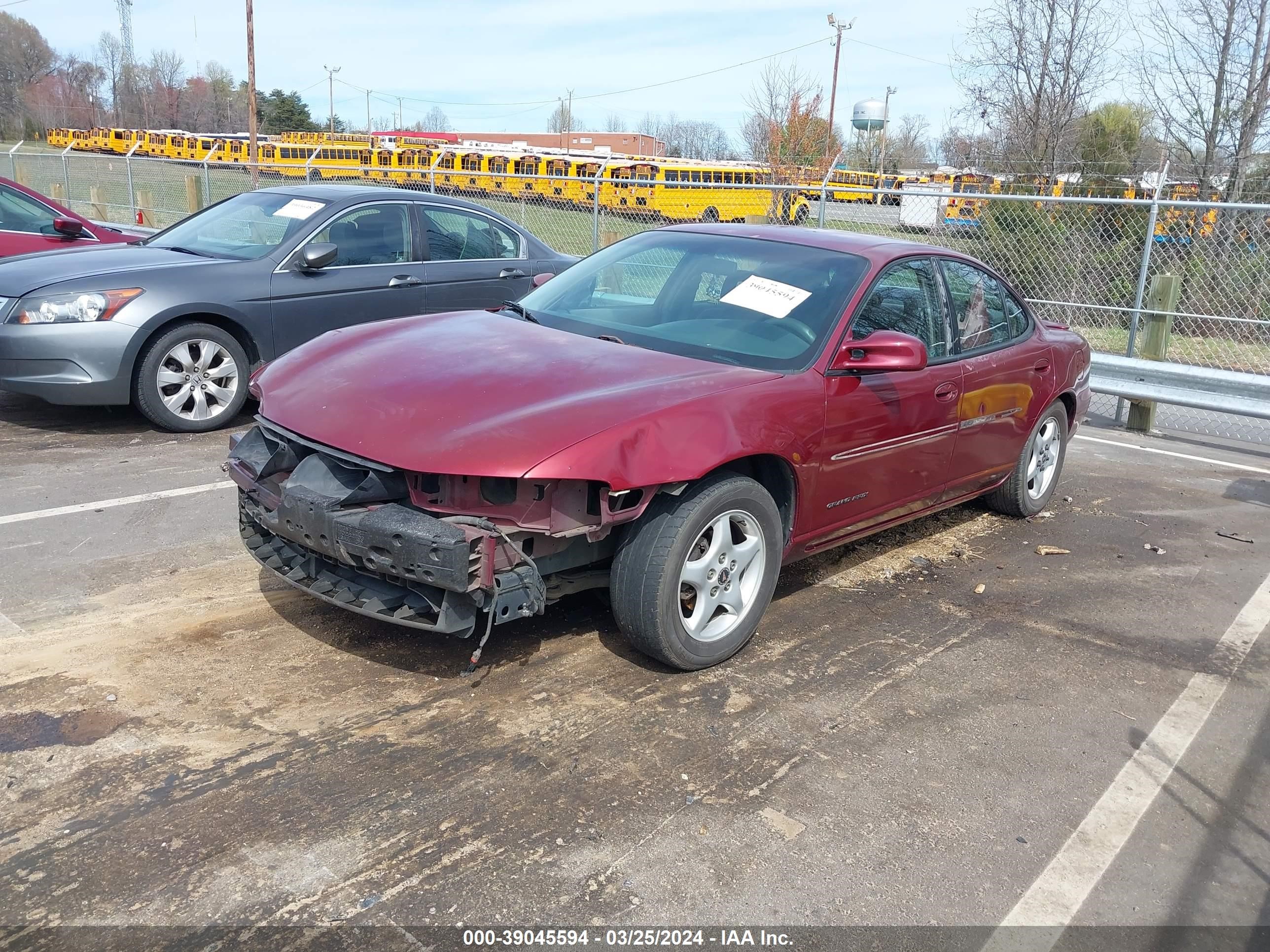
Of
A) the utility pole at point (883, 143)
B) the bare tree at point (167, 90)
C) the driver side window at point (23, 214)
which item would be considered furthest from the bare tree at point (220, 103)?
the driver side window at point (23, 214)

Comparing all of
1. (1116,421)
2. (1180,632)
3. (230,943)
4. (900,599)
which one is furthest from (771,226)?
(1116,421)

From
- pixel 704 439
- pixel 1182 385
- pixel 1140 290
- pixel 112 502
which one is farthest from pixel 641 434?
pixel 1140 290

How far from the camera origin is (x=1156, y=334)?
370 inches

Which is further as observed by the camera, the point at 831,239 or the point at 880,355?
the point at 831,239

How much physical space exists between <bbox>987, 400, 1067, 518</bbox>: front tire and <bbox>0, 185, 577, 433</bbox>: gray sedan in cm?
414

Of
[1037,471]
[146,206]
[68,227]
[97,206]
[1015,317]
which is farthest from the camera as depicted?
[146,206]

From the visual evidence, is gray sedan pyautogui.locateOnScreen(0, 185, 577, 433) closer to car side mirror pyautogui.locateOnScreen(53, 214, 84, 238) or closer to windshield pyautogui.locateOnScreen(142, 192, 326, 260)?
windshield pyautogui.locateOnScreen(142, 192, 326, 260)

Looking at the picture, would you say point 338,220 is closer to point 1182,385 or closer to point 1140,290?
point 1182,385

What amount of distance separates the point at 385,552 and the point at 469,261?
5.25 meters

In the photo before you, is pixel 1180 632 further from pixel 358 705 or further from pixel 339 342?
pixel 339 342

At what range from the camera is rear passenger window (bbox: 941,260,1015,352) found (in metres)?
5.19

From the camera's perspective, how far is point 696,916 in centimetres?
262

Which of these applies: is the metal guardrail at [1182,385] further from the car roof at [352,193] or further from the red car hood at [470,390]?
the red car hood at [470,390]

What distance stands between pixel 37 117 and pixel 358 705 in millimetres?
88143
